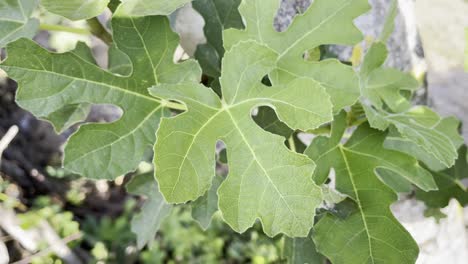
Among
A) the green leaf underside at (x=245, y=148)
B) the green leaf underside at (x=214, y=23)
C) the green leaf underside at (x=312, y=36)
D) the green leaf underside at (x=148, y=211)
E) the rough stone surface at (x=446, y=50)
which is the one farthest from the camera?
the rough stone surface at (x=446, y=50)

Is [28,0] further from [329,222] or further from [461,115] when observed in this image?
[461,115]

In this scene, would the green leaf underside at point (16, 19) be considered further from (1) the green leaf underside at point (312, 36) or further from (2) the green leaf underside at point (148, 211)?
(2) the green leaf underside at point (148, 211)

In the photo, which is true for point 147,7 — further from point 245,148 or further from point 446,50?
point 446,50

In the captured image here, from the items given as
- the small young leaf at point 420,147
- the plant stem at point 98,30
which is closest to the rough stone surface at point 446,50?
the small young leaf at point 420,147

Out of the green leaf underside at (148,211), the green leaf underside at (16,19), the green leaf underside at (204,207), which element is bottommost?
the green leaf underside at (148,211)

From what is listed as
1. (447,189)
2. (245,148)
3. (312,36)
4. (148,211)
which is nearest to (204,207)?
(148,211)

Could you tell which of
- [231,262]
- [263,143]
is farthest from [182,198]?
A: [231,262]

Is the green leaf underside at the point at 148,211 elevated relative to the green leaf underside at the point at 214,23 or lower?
lower
